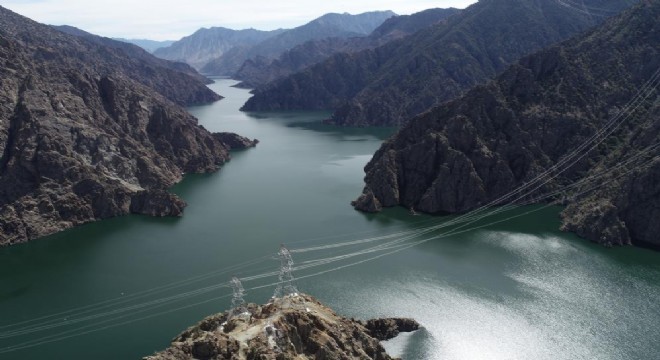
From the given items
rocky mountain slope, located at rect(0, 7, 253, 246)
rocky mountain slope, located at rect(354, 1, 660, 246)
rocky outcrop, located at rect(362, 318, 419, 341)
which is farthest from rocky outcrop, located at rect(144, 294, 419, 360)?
rocky mountain slope, located at rect(0, 7, 253, 246)

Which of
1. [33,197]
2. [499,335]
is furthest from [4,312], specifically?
[499,335]

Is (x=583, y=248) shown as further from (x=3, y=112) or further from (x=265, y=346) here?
(x=3, y=112)

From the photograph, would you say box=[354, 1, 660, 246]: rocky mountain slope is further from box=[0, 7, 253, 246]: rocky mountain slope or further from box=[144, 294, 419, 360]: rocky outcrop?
box=[144, 294, 419, 360]: rocky outcrop

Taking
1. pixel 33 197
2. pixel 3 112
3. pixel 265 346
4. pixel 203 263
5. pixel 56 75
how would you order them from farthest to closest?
1. pixel 56 75
2. pixel 3 112
3. pixel 33 197
4. pixel 203 263
5. pixel 265 346

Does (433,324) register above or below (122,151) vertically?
below

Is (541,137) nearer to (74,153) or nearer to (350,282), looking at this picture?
(350,282)

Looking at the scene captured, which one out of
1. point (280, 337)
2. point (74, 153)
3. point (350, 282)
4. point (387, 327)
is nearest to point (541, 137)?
point (350, 282)

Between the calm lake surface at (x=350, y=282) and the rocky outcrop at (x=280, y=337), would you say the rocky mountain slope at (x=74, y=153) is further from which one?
the rocky outcrop at (x=280, y=337)
